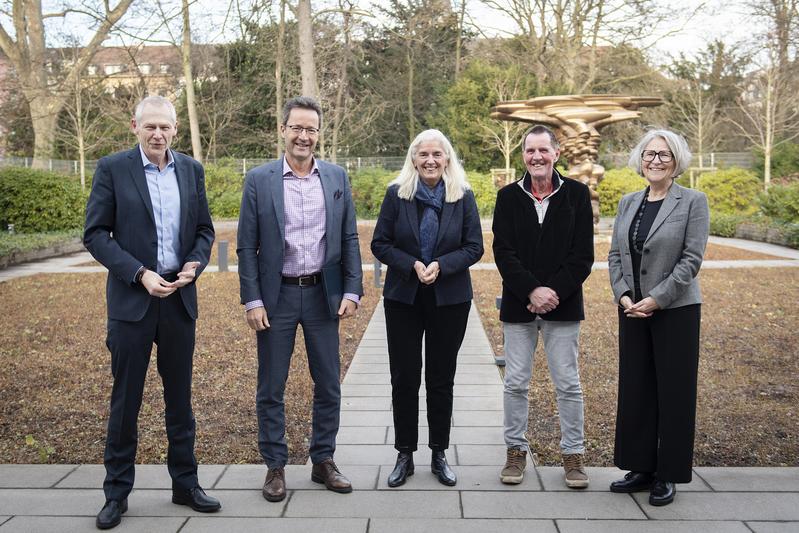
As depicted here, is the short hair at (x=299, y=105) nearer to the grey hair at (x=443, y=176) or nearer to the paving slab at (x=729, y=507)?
the grey hair at (x=443, y=176)

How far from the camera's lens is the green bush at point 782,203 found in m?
19.0

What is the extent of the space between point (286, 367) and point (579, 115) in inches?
623

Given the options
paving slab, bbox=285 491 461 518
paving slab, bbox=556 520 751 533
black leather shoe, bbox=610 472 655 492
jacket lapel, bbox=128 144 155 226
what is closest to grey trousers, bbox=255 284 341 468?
paving slab, bbox=285 491 461 518

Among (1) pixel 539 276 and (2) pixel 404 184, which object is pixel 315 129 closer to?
(2) pixel 404 184

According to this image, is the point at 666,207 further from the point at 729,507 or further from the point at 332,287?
the point at 332,287

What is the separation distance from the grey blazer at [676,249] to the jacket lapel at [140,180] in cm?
229

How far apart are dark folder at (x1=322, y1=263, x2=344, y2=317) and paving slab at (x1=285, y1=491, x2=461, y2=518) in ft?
3.07

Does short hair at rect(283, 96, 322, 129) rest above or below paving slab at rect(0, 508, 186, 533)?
above

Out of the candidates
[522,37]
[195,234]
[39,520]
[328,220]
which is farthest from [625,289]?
[522,37]

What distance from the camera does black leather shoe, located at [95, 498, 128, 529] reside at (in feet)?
11.4

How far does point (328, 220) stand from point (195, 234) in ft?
2.22

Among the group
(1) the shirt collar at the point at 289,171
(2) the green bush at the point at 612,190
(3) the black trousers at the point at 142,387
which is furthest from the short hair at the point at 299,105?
(2) the green bush at the point at 612,190

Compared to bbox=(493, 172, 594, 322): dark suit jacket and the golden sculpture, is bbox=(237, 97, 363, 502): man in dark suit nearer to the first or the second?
bbox=(493, 172, 594, 322): dark suit jacket

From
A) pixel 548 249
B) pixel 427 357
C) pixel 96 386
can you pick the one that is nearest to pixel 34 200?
pixel 96 386
